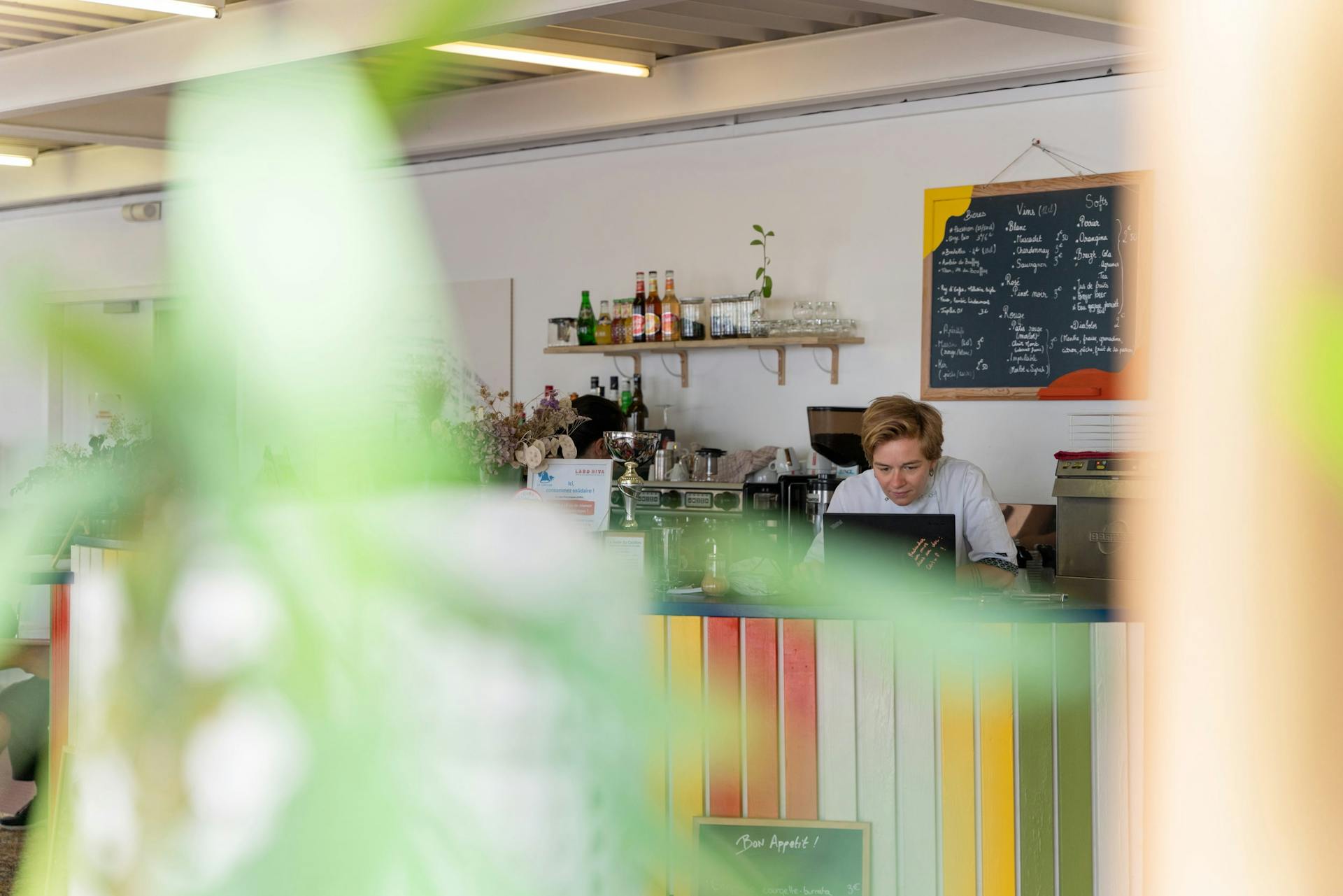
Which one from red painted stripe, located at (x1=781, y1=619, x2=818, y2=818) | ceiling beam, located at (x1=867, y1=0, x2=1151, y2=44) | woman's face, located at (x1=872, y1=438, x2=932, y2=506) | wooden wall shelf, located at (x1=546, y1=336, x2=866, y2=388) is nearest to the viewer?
red painted stripe, located at (x1=781, y1=619, x2=818, y2=818)

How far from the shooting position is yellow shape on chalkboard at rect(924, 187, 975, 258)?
4.32 m

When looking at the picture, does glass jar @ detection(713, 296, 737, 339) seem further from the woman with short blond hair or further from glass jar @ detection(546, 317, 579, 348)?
the woman with short blond hair

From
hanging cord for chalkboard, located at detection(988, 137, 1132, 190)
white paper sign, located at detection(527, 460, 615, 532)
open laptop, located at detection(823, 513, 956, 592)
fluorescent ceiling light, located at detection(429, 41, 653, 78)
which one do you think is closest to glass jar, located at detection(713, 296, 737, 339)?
fluorescent ceiling light, located at detection(429, 41, 653, 78)

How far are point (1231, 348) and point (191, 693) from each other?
43 cm

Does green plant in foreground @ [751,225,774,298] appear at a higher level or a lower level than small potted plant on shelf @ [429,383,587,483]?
higher

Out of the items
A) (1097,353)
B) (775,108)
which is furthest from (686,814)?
(775,108)

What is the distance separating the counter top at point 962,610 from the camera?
1902 millimetres

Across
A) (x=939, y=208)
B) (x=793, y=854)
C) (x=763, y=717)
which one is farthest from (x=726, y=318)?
(x=793, y=854)

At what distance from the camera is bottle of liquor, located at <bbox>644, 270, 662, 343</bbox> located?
4.70 m

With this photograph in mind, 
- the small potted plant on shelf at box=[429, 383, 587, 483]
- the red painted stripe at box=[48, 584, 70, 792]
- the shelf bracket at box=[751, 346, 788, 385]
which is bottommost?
the red painted stripe at box=[48, 584, 70, 792]

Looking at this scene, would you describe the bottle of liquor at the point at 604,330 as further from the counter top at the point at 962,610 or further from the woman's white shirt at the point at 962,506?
the counter top at the point at 962,610

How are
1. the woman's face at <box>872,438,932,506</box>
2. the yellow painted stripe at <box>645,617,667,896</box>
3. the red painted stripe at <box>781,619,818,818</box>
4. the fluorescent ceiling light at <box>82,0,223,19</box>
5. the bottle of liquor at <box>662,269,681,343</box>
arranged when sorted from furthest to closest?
the bottle of liquor at <box>662,269,681,343</box> < the fluorescent ceiling light at <box>82,0,223,19</box> < the woman's face at <box>872,438,932,506</box> < the red painted stripe at <box>781,619,818,818</box> < the yellow painted stripe at <box>645,617,667,896</box>

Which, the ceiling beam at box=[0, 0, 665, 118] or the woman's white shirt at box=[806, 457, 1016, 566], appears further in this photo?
the ceiling beam at box=[0, 0, 665, 118]

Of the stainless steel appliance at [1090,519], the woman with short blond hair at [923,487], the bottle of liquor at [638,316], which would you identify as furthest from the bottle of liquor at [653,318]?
the stainless steel appliance at [1090,519]
